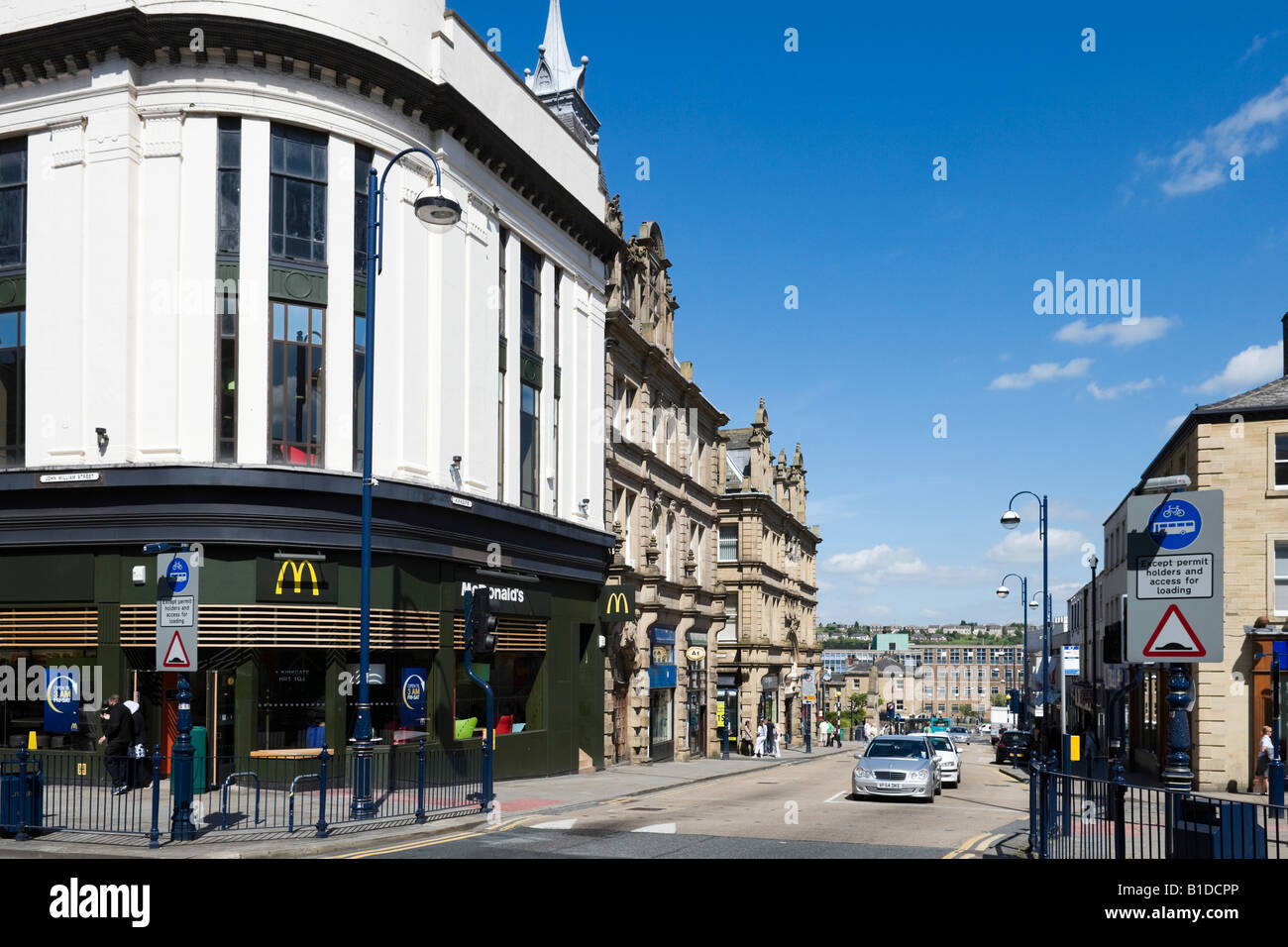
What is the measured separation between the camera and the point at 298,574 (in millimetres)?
22547

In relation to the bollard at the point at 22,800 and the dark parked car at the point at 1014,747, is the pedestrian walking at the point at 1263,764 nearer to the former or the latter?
the dark parked car at the point at 1014,747

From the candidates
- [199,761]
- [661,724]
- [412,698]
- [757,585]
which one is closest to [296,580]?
[199,761]

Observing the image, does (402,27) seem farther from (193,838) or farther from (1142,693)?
(1142,693)

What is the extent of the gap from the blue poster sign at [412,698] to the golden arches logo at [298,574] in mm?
3034

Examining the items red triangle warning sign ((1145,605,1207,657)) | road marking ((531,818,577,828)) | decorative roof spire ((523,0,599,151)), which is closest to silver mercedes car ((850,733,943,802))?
road marking ((531,818,577,828))

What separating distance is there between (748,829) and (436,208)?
36.7 ft

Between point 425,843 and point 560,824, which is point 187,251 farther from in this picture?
point 560,824

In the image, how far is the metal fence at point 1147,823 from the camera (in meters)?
10.9

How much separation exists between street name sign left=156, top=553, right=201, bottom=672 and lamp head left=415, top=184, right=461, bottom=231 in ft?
22.6

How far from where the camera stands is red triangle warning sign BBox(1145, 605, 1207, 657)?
12.1 meters
